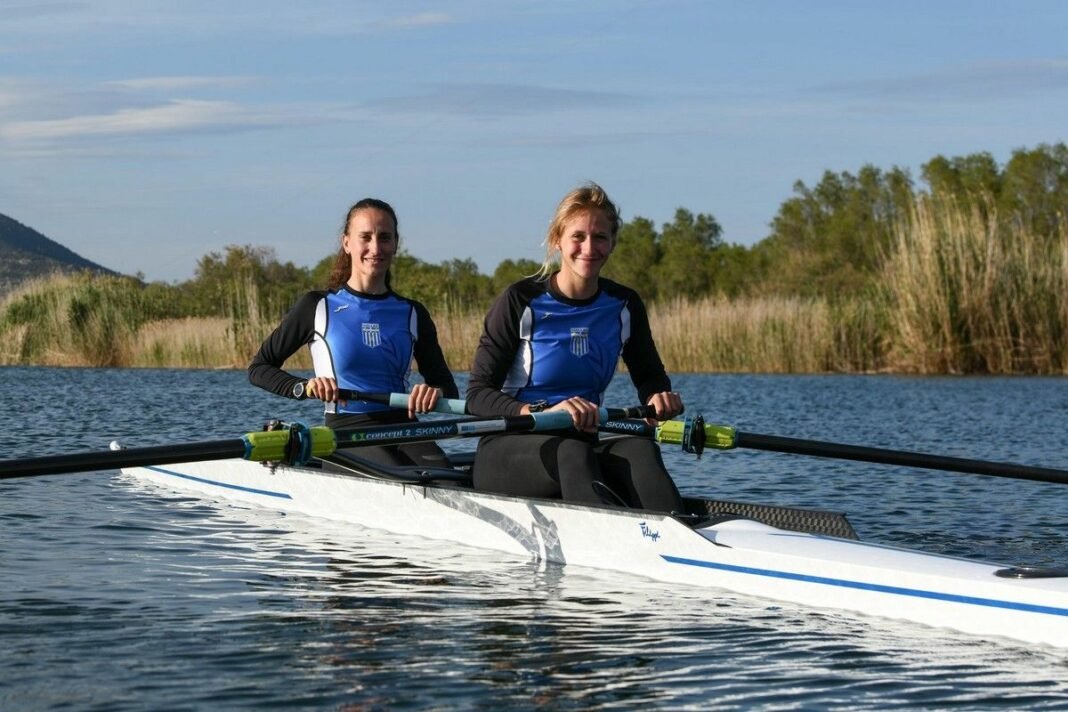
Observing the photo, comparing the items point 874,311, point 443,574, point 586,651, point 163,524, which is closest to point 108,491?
point 163,524

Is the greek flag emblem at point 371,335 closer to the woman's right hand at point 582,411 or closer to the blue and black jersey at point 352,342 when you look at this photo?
the blue and black jersey at point 352,342

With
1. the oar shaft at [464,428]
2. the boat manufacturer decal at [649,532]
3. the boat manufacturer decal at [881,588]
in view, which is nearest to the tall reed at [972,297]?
the oar shaft at [464,428]

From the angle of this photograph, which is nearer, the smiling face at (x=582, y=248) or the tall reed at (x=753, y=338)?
the smiling face at (x=582, y=248)

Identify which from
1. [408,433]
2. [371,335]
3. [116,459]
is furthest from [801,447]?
[116,459]

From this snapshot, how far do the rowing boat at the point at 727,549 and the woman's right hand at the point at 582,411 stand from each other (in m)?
0.38

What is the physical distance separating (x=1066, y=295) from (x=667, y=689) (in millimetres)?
22200

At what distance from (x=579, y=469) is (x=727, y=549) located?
82cm

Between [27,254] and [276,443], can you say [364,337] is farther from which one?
[27,254]

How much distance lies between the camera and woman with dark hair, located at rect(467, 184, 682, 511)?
704 cm

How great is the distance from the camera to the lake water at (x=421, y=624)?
507 centimetres

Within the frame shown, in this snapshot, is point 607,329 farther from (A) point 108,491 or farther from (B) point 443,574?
(A) point 108,491

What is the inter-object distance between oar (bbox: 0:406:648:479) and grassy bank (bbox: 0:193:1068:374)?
18.1 metres

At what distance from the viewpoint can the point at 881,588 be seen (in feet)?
20.0

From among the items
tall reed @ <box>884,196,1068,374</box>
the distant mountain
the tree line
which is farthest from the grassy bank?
the distant mountain
